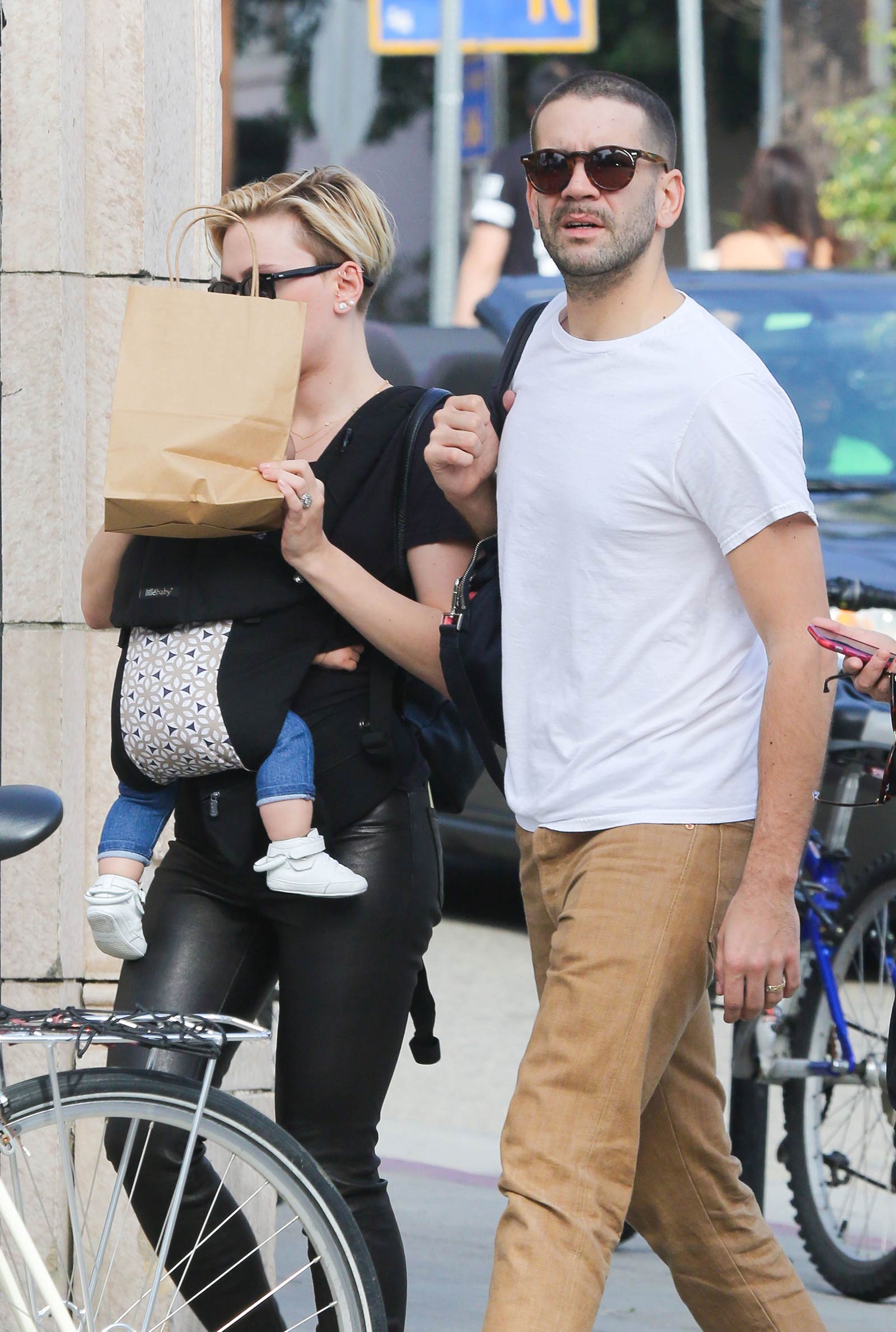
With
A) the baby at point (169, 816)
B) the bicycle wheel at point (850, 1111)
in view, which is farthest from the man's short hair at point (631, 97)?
the bicycle wheel at point (850, 1111)

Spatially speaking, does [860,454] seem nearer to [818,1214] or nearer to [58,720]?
[818,1214]

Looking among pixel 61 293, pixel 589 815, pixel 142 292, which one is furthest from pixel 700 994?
pixel 61 293

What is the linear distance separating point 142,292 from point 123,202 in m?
0.96

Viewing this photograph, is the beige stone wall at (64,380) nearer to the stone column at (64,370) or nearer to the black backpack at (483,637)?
the stone column at (64,370)

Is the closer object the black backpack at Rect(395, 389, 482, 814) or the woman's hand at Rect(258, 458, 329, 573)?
the woman's hand at Rect(258, 458, 329, 573)

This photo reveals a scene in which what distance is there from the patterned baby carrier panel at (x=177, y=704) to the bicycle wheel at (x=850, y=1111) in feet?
6.48

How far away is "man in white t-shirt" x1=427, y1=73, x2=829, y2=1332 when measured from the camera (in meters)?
2.94

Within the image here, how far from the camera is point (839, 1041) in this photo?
4.73 meters

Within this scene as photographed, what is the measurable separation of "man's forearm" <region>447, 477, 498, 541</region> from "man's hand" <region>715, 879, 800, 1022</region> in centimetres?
69

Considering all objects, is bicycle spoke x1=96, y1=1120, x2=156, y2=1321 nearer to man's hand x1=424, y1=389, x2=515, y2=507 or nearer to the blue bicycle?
man's hand x1=424, y1=389, x2=515, y2=507

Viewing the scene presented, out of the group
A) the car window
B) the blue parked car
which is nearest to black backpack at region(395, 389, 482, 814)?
the blue parked car

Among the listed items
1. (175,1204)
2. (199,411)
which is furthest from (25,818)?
(199,411)

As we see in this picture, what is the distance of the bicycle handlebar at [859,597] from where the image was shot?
4.60 meters

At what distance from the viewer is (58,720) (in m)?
3.99
